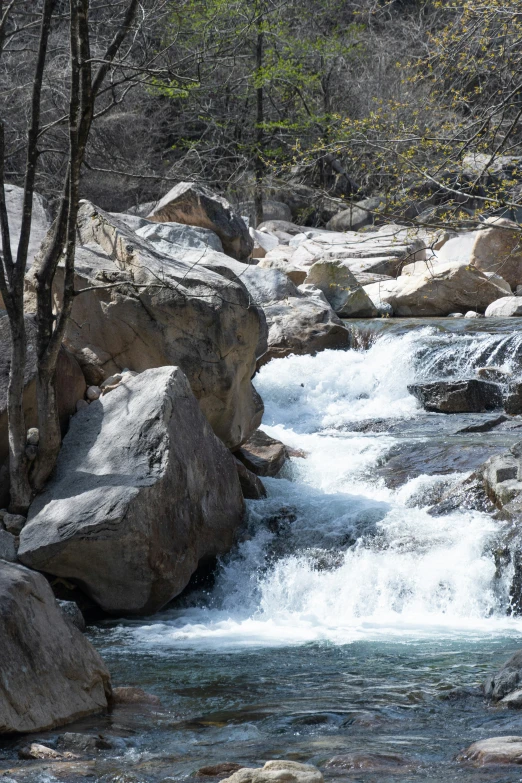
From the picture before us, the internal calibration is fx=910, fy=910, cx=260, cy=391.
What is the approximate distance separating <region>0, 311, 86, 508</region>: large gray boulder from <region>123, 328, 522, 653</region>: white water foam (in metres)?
1.82

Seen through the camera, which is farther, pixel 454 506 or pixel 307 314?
pixel 307 314

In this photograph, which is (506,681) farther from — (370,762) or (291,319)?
(291,319)

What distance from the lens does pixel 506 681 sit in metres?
4.47

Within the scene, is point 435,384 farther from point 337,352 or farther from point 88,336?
point 88,336

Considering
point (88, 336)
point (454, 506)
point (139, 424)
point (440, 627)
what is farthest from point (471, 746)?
point (88, 336)

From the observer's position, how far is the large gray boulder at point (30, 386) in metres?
7.40

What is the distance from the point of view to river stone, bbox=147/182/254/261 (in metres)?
17.2

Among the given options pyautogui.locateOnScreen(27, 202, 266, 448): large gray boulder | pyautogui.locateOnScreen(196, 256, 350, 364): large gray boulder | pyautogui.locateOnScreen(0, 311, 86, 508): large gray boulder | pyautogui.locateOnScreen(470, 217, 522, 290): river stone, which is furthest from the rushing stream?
pyautogui.locateOnScreen(470, 217, 522, 290): river stone

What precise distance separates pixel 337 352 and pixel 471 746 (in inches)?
463

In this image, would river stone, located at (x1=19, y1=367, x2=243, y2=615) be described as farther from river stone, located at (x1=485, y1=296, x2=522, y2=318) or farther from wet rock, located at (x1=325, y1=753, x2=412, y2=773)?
river stone, located at (x1=485, y1=296, x2=522, y2=318)

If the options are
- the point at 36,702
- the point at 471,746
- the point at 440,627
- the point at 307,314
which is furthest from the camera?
the point at 307,314

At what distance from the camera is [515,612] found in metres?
6.93

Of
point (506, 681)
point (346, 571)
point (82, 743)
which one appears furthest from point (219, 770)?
point (346, 571)

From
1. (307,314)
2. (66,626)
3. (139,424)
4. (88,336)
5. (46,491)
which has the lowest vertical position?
(66,626)
